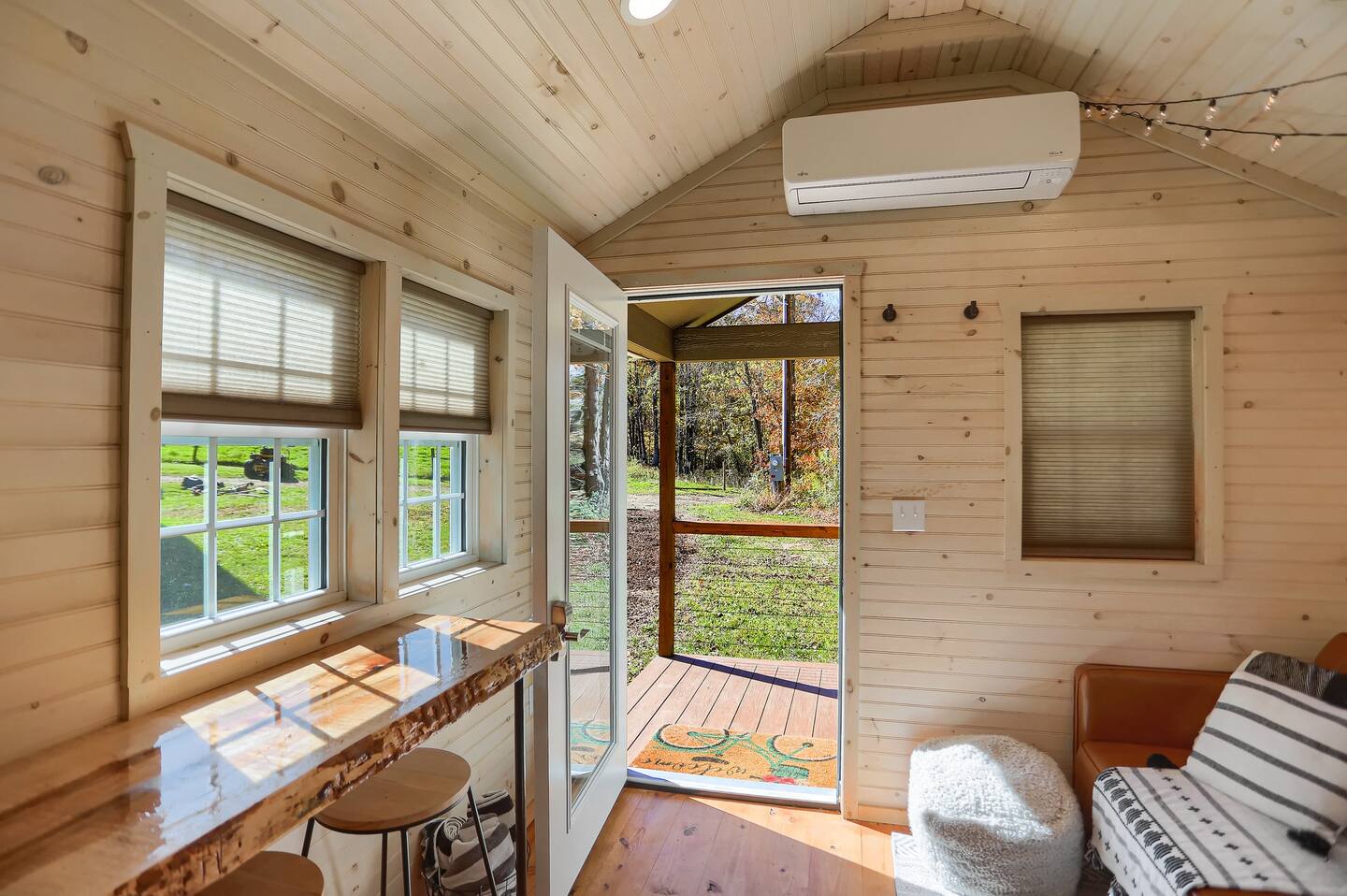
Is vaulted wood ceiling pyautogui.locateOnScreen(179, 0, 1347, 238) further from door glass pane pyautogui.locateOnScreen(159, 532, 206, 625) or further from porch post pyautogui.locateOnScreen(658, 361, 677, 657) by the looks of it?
porch post pyautogui.locateOnScreen(658, 361, 677, 657)

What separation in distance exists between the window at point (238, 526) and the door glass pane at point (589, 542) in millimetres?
718

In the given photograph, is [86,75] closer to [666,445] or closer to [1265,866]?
[1265,866]

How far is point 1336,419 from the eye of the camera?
7.66ft

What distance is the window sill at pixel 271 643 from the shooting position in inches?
50.9

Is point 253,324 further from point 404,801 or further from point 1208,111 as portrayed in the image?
point 1208,111

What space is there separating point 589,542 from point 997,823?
1.56 meters

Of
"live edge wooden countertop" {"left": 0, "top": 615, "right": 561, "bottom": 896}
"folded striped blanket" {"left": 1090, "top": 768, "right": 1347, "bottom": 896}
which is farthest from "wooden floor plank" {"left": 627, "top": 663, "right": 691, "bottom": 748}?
"live edge wooden countertop" {"left": 0, "top": 615, "right": 561, "bottom": 896}

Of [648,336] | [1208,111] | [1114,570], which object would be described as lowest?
[1114,570]

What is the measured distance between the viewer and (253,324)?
1549 millimetres

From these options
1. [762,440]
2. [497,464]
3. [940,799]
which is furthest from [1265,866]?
[762,440]

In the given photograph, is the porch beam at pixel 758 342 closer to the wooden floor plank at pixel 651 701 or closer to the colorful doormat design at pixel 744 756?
the wooden floor plank at pixel 651 701

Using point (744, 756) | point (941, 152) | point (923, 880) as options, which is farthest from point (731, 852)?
point (941, 152)

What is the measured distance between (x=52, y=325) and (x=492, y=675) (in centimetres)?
102

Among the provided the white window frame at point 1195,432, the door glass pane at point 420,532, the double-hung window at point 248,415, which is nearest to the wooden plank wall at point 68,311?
the double-hung window at point 248,415
